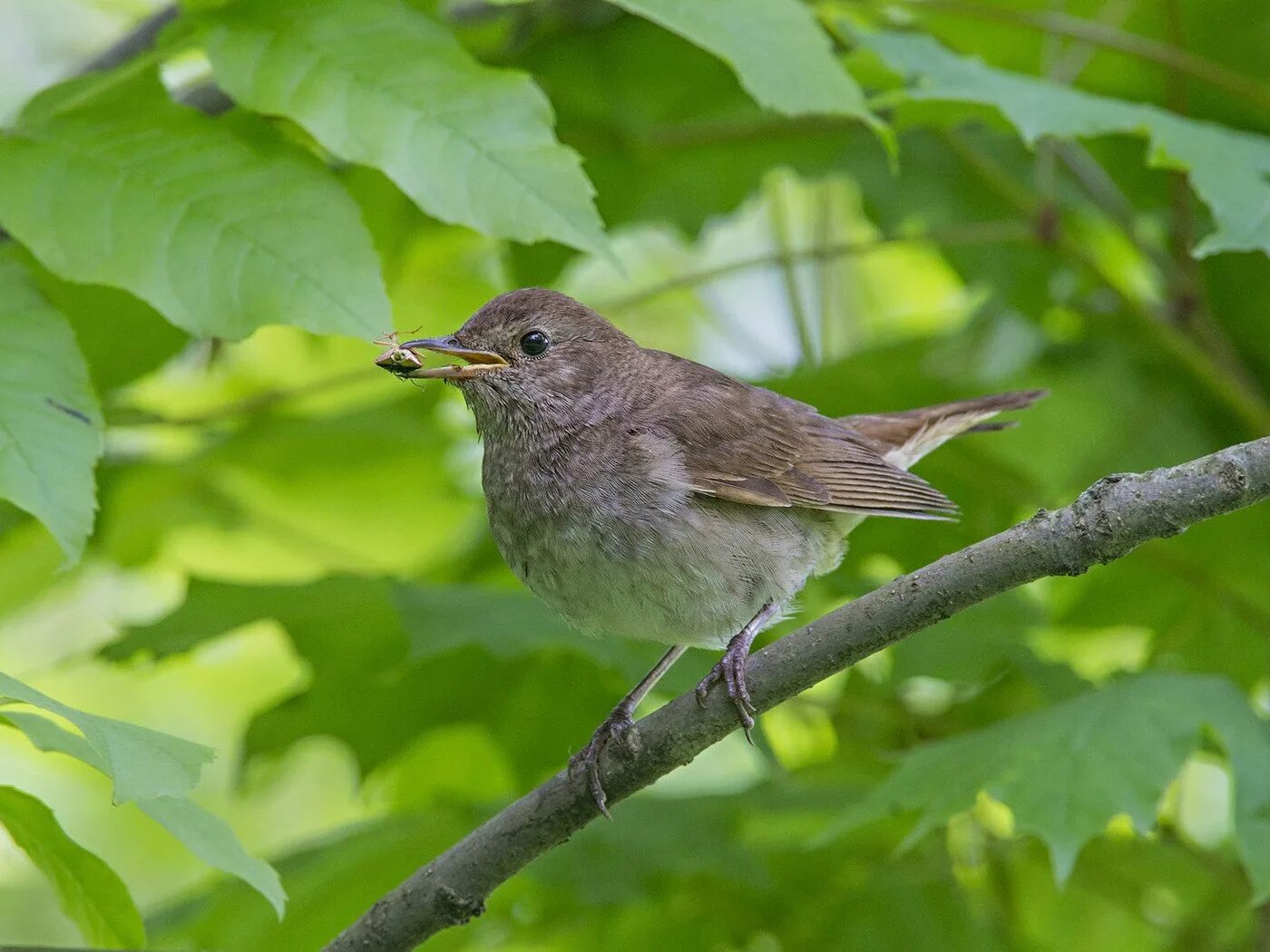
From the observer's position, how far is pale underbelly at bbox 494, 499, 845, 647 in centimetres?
354

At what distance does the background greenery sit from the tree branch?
485 millimetres

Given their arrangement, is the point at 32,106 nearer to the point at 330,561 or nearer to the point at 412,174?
the point at 412,174

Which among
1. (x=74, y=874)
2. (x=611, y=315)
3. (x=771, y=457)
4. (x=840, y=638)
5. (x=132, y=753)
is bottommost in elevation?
(x=611, y=315)

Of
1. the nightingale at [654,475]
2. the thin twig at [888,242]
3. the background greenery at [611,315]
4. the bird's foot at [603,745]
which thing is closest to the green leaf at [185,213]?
the background greenery at [611,315]

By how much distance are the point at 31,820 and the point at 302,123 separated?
4.66 feet

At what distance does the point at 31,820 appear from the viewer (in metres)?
2.38

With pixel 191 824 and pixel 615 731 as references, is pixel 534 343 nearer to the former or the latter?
pixel 615 731

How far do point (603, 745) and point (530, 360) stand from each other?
1.37 meters

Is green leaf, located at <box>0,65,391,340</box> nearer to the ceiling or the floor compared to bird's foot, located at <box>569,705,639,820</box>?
nearer to the ceiling

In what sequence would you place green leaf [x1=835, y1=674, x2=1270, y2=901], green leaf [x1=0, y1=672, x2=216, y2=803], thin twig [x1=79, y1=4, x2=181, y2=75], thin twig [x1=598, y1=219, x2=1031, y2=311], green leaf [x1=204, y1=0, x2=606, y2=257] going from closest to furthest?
1. green leaf [x1=0, y1=672, x2=216, y2=803]
2. green leaf [x1=204, y1=0, x2=606, y2=257]
3. green leaf [x1=835, y1=674, x2=1270, y2=901]
4. thin twig [x1=79, y1=4, x2=181, y2=75]
5. thin twig [x1=598, y1=219, x2=1031, y2=311]

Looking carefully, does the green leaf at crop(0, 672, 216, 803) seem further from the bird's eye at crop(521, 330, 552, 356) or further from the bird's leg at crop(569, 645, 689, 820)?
the bird's eye at crop(521, 330, 552, 356)

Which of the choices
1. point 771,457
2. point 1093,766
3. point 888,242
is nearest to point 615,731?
point 771,457

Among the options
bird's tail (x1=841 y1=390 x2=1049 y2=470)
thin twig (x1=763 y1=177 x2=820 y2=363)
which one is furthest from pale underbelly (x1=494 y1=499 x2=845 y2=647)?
thin twig (x1=763 y1=177 x2=820 y2=363)

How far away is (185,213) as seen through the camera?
2.84m
